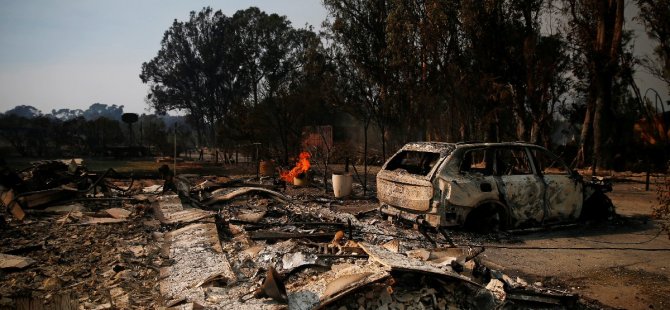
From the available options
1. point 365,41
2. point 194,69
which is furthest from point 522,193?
point 194,69

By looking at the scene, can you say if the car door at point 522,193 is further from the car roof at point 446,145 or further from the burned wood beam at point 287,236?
the burned wood beam at point 287,236

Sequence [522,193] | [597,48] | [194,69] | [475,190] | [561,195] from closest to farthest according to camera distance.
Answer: [475,190] → [522,193] → [561,195] → [597,48] → [194,69]

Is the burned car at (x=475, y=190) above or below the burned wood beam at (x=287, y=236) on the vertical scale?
above

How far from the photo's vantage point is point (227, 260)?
5637mm

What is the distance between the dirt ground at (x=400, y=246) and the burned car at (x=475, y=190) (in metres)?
0.34

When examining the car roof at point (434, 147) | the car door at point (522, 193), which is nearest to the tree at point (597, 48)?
the car door at point (522, 193)

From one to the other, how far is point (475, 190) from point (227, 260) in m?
4.10

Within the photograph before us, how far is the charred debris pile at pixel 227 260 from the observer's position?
391 cm

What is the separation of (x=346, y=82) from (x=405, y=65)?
5.09 meters

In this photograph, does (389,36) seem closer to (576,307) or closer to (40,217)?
(40,217)

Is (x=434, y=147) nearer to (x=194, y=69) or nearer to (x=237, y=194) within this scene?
(x=237, y=194)

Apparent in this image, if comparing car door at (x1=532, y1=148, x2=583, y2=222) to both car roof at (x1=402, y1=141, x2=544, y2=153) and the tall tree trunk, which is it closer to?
car roof at (x1=402, y1=141, x2=544, y2=153)

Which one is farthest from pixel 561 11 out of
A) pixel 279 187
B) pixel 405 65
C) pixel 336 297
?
pixel 336 297

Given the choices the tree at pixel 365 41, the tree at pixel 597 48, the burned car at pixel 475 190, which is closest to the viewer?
the burned car at pixel 475 190
